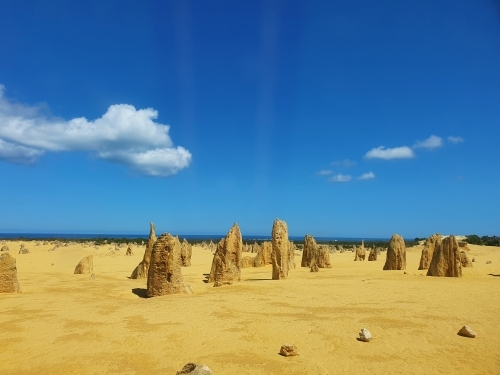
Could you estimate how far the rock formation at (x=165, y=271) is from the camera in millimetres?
12148

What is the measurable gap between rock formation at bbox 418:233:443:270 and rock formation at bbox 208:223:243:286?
1142 cm

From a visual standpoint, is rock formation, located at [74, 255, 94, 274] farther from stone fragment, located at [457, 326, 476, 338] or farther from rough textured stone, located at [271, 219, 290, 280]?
stone fragment, located at [457, 326, 476, 338]

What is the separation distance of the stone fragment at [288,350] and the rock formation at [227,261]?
8.82 meters

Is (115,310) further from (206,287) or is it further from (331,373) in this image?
(331,373)

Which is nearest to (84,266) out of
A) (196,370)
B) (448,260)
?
(196,370)

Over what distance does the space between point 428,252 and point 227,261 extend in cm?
1310

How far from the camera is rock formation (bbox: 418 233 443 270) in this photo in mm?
21450

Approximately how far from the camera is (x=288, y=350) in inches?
241

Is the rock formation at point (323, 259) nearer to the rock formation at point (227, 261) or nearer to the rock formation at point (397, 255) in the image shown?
the rock formation at point (397, 255)

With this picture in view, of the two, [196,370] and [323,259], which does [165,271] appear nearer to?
[196,370]

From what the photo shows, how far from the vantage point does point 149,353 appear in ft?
20.5

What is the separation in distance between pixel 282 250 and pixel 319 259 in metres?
8.18

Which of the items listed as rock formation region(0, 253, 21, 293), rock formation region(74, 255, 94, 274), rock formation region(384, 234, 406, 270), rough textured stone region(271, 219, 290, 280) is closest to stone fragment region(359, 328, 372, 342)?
rough textured stone region(271, 219, 290, 280)

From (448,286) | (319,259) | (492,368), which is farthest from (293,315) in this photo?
(319,259)
